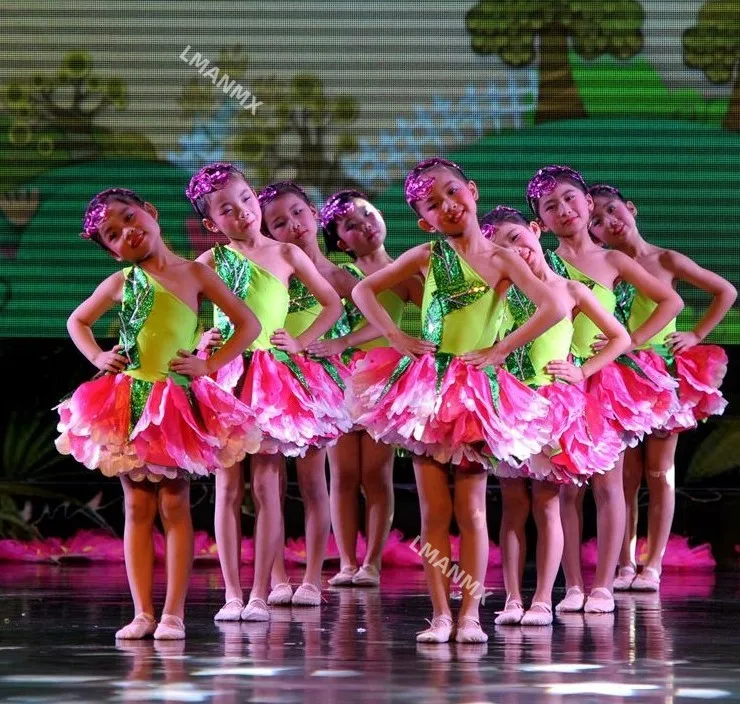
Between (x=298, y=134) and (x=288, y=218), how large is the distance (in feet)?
5.59

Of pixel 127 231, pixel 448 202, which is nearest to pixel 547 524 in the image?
pixel 448 202

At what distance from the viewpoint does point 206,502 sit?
22.1ft

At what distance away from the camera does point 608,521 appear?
15.6 ft

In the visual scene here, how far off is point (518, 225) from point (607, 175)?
238 cm

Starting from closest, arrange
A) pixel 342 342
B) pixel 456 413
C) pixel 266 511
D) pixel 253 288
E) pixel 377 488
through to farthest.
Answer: pixel 456 413 → pixel 266 511 → pixel 253 288 → pixel 342 342 → pixel 377 488

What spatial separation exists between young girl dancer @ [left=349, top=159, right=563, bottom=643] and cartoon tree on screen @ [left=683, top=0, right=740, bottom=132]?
310 centimetres

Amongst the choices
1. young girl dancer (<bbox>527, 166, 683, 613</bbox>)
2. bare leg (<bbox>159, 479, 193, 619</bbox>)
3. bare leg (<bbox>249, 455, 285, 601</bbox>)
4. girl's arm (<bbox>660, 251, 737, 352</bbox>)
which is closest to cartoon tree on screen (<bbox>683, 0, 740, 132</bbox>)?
girl's arm (<bbox>660, 251, 737, 352</bbox>)

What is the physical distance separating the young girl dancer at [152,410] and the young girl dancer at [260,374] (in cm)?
44

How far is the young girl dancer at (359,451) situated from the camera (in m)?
5.50

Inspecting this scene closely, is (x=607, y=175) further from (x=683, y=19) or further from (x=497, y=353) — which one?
(x=497, y=353)

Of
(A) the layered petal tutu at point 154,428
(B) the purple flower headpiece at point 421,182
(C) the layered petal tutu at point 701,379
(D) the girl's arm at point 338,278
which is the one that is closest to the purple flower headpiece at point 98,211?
(A) the layered petal tutu at point 154,428

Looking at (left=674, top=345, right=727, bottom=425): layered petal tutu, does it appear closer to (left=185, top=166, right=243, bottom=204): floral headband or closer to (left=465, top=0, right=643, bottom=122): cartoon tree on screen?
(left=465, top=0, right=643, bottom=122): cartoon tree on screen

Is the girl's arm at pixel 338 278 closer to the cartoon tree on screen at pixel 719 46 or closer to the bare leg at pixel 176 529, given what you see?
the bare leg at pixel 176 529

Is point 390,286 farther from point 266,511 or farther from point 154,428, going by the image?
point 266,511
